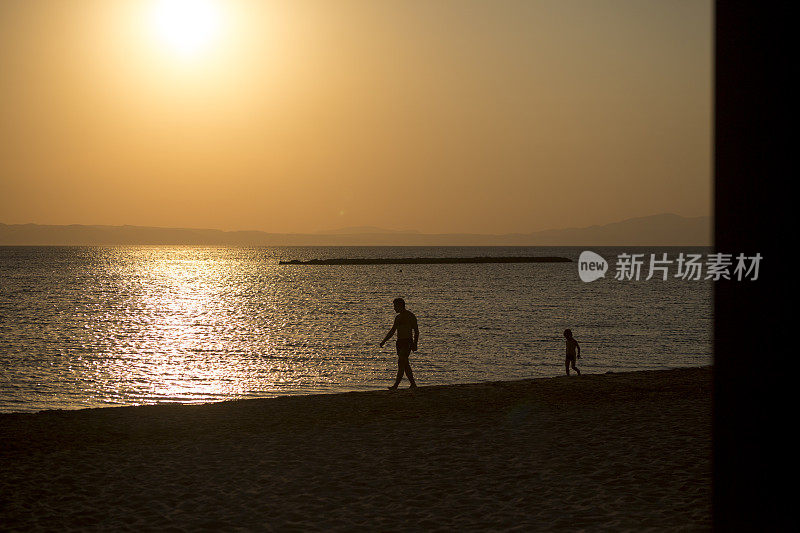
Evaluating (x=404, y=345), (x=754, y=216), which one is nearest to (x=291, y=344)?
(x=404, y=345)

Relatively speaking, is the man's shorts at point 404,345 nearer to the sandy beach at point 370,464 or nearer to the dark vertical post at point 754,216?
→ the sandy beach at point 370,464

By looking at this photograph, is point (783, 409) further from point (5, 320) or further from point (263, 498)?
point (5, 320)

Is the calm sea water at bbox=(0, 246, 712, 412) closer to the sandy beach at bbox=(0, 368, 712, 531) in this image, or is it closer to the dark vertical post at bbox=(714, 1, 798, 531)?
the sandy beach at bbox=(0, 368, 712, 531)

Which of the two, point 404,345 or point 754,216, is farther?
point 404,345

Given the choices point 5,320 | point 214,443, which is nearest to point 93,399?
point 214,443

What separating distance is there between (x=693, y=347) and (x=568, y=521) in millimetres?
34643

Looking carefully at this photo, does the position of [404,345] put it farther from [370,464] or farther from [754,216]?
[754,216]

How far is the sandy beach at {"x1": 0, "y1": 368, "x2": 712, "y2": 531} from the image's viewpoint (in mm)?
7238

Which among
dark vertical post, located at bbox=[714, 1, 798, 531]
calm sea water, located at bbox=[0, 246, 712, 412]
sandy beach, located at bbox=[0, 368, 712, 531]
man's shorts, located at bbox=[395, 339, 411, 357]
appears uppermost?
dark vertical post, located at bbox=[714, 1, 798, 531]

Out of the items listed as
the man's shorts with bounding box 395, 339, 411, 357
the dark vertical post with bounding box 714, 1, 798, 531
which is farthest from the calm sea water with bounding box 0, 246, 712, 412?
the dark vertical post with bounding box 714, 1, 798, 531

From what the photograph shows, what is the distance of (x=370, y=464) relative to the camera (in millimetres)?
9375

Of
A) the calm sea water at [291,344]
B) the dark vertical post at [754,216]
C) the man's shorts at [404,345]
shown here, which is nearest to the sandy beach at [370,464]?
the man's shorts at [404,345]

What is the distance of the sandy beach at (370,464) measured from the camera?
7238 mm

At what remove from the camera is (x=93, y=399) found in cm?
2277
